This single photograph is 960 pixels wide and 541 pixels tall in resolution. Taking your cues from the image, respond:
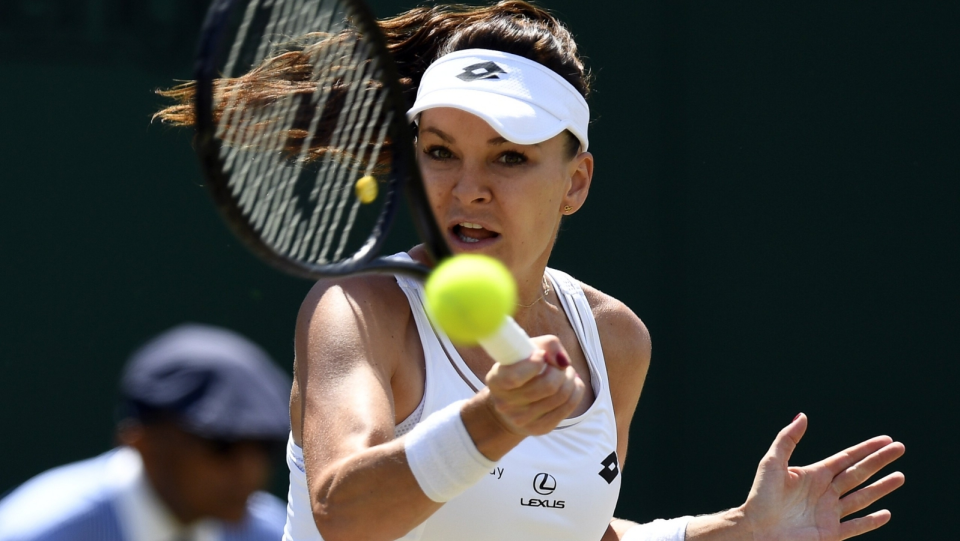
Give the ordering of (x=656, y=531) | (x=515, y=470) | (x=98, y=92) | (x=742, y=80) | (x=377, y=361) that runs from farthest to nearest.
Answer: (x=742, y=80)
(x=98, y=92)
(x=656, y=531)
(x=515, y=470)
(x=377, y=361)

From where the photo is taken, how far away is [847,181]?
363 centimetres

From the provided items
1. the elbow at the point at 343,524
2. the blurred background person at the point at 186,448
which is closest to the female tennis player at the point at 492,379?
the elbow at the point at 343,524

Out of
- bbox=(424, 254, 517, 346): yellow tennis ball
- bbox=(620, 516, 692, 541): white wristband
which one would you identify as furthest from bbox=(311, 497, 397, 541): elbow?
bbox=(620, 516, 692, 541): white wristband

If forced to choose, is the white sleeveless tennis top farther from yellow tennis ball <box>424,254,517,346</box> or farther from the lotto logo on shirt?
yellow tennis ball <box>424,254,517,346</box>

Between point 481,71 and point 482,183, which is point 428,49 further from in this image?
point 482,183

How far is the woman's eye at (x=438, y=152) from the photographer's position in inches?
74.5

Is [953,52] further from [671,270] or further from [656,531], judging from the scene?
[656,531]

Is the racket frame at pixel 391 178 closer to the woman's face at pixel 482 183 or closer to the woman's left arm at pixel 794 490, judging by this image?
the woman's face at pixel 482 183

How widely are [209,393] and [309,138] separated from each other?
1.84 feet

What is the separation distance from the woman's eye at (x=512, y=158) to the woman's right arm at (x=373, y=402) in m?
0.25

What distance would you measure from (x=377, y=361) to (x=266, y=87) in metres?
0.50

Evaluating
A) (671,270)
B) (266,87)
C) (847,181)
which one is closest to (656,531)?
(266,87)

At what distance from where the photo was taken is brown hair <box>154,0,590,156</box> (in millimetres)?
1946

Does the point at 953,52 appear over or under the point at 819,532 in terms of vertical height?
over
